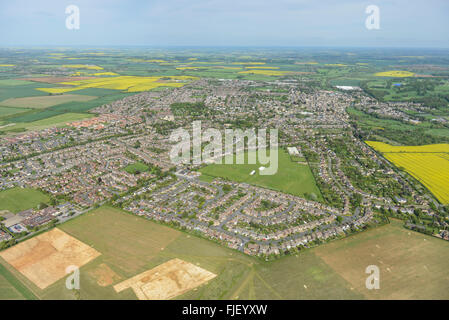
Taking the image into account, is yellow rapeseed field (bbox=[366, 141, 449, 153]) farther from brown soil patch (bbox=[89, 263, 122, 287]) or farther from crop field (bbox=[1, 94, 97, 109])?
crop field (bbox=[1, 94, 97, 109])

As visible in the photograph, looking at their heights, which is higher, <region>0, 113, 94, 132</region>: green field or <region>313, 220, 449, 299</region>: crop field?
<region>0, 113, 94, 132</region>: green field

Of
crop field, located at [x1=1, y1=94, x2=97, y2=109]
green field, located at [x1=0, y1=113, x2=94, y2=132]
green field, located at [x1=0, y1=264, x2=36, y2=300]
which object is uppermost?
crop field, located at [x1=1, y1=94, x2=97, y2=109]

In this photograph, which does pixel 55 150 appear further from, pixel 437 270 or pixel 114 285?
pixel 437 270

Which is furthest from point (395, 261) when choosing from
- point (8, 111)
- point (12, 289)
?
point (8, 111)

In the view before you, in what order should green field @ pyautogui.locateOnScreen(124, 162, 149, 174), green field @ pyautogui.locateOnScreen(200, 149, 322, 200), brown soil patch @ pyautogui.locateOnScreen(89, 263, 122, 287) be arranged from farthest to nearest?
green field @ pyautogui.locateOnScreen(124, 162, 149, 174) < green field @ pyautogui.locateOnScreen(200, 149, 322, 200) < brown soil patch @ pyautogui.locateOnScreen(89, 263, 122, 287)

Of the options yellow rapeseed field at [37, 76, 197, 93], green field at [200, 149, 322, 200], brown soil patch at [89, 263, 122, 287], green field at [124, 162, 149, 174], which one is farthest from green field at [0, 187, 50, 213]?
yellow rapeseed field at [37, 76, 197, 93]
